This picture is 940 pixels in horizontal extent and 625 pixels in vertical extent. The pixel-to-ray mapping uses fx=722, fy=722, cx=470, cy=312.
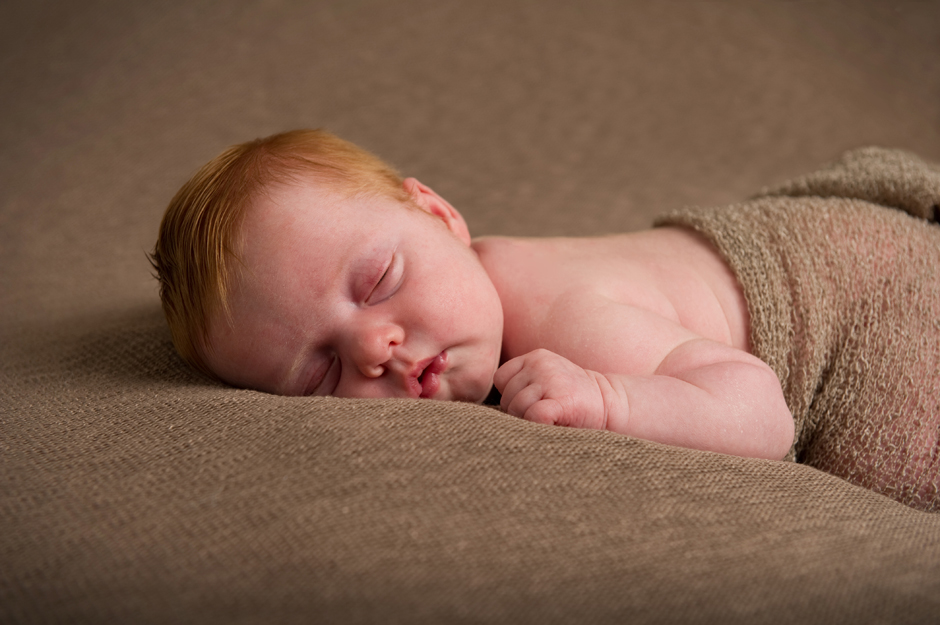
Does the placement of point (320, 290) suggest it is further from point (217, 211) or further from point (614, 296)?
point (614, 296)

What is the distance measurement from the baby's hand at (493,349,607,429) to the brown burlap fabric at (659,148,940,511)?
1.20ft

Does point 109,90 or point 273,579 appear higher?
point 109,90

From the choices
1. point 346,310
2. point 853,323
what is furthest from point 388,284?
point 853,323

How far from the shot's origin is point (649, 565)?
51 cm

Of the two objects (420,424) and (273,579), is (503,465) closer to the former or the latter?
(420,424)

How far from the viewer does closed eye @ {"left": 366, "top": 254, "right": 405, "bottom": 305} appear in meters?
0.89

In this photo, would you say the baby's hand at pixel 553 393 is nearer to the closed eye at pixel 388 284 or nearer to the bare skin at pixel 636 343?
the bare skin at pixel 636 343

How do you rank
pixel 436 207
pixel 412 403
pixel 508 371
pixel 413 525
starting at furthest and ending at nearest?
pixel 436 207 → pixel 508 371 → pixel 412 403 → pixel 413 525

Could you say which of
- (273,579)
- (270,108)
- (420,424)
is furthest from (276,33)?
(273,579)

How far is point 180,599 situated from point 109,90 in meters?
1.87

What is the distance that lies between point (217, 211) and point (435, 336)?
32cm

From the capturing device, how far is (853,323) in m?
1.03

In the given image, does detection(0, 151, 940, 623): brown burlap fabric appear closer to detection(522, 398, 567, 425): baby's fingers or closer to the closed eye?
detection(522, 398, 567, 425): baby's fingers

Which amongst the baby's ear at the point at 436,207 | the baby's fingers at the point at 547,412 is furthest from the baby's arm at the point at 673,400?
the baby's ear at the point at 436,207
